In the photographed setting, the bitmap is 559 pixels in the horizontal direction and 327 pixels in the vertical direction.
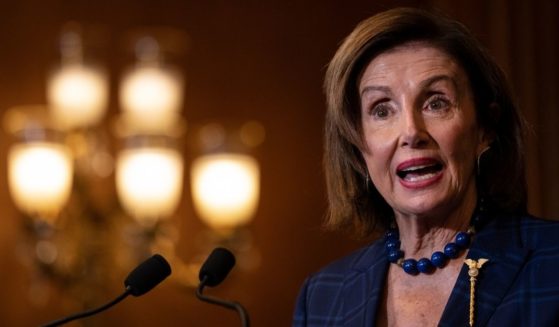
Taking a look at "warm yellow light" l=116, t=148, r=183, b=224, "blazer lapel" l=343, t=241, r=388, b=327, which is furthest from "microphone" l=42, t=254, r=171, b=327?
"warm yellow light" l=116, t=148, r=183, b=224

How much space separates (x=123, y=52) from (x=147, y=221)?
101 cm

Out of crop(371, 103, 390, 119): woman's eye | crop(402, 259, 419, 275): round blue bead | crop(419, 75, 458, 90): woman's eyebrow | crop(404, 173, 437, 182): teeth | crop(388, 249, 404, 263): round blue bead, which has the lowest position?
crop(402, 259, 419, 275): round blue bead

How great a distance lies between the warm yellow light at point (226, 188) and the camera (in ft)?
13.6

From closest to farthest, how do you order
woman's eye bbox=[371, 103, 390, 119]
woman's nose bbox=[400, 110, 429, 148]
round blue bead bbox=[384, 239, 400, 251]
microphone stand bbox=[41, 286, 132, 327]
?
microphone stand bbox=[41, 286, 132, 327] → woman's nose bbox=[400, 110, 429, 148] → woman's eye bbox=[371, 103, 390, 119] → round blue bead bbox=[384, 239, 400, 251]

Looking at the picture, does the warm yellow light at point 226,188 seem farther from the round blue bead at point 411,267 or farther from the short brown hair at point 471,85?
the round blue bead at point 411,267

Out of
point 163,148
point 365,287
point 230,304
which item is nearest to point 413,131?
point 365,287

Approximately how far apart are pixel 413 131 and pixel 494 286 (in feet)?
1.07

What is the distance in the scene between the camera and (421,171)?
2141 mm

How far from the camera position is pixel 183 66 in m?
4.84

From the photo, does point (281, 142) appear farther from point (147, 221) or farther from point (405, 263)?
point (405, 263)

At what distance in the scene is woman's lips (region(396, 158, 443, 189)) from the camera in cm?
211

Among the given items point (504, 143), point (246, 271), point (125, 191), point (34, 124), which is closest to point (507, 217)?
point (504, 143)

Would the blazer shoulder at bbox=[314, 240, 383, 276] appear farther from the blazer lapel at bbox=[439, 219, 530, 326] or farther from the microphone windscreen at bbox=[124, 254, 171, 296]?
the microphone windscreen at bbox=[124, 254, 171, 296]

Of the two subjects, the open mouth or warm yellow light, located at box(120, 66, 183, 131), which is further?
warm yellow light, located at box(120, 66, 183, 131)
